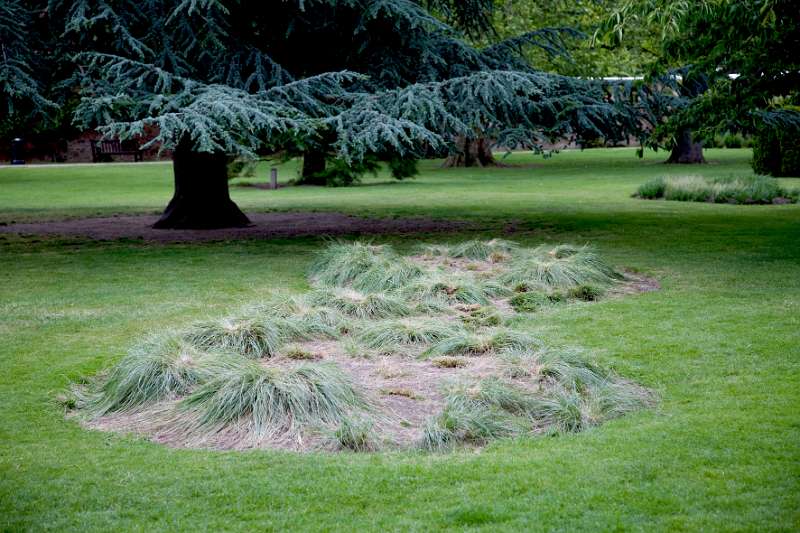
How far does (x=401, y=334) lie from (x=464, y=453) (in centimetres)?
244

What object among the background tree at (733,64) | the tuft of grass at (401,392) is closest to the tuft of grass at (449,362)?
the tuft of grass at (401,392)

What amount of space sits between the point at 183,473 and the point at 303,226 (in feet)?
39.1

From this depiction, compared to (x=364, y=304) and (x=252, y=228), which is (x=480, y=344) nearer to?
(x=364, y=304)

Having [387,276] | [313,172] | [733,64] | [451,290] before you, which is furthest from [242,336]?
[313,172]

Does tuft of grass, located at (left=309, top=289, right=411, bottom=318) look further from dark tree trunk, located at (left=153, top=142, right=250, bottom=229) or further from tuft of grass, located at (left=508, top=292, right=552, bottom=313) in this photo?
dark tree trunk, located at (left=153, top=142, right=250, bottom=229)

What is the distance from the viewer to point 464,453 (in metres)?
5.06

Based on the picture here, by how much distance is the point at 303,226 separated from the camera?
54.4ft

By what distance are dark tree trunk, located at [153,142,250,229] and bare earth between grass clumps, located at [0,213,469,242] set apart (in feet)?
1.02

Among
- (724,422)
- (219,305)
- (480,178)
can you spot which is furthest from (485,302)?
(480,178)

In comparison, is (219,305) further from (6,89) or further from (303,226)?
(303,226)

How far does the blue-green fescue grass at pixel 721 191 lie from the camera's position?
19.4 metres

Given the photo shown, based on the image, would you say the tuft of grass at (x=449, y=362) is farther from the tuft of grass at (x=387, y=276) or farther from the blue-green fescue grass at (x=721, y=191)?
the blue-green fescue grass at (x=721, y=191)

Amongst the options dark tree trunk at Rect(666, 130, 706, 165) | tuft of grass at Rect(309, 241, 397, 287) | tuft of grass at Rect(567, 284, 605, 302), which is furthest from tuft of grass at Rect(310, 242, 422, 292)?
dark tree trunk at Rect(666, 130, 706, 165)

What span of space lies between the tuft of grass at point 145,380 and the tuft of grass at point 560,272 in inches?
164
